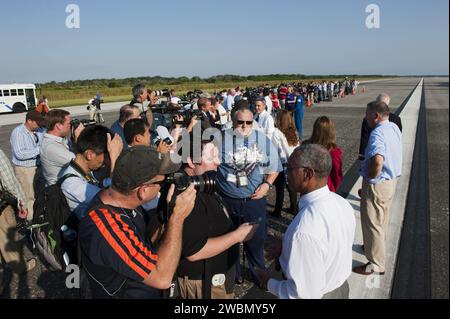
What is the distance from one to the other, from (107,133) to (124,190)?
1.33 metres

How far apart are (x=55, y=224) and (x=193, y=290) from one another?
1241 millimetres

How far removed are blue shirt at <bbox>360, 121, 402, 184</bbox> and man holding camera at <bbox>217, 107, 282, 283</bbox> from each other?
3.45ft

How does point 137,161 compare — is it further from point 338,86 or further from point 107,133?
point 338,86

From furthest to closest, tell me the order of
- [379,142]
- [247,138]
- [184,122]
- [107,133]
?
[184,122] < [247,138] < [379,142] < [107,133]

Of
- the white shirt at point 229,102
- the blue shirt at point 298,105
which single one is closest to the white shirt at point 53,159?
the blue shirt at point 298,105

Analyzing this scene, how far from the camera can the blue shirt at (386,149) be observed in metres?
3.42

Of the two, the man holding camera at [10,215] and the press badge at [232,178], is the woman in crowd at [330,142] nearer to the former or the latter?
the press badge at [232,178]

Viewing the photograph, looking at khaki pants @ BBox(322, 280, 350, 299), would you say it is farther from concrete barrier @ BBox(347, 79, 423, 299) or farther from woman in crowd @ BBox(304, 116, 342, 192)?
woman in crowd @ BBox(304, 116, 342, 192)

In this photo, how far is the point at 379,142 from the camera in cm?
341

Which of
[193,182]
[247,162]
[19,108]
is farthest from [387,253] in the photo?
[19,108]

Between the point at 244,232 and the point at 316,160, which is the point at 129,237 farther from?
the point at 316,160

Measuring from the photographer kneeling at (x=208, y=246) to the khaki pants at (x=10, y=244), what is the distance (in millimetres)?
2624
